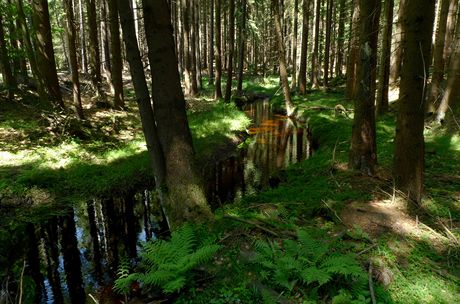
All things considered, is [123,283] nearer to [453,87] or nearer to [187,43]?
[453,87]

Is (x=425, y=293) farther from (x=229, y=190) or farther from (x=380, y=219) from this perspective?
(x=229, y=190)

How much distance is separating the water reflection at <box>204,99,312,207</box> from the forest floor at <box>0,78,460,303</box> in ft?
2.82

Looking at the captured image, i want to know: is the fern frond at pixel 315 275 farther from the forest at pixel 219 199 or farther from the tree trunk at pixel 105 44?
the tree trunk at pixel 105 44

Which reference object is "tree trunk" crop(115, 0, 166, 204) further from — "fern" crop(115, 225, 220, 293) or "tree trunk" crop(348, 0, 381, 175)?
"tree trunk" crop(348, 0, 381, 175)

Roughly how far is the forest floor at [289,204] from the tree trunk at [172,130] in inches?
24.4

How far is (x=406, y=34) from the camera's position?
18.5 ft

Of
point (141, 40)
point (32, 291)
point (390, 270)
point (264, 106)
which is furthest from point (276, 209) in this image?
point (141, 40)

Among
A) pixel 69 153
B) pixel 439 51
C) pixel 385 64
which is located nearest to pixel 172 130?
pixel 69 153

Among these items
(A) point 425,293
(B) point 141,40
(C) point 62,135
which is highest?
(B) point 141,40

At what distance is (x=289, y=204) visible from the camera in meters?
6.92

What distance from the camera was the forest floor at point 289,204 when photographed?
4.16 metres

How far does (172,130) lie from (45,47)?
33.9ft

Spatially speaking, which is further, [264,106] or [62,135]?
[264,106]

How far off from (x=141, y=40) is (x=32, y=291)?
42911 millimetres
